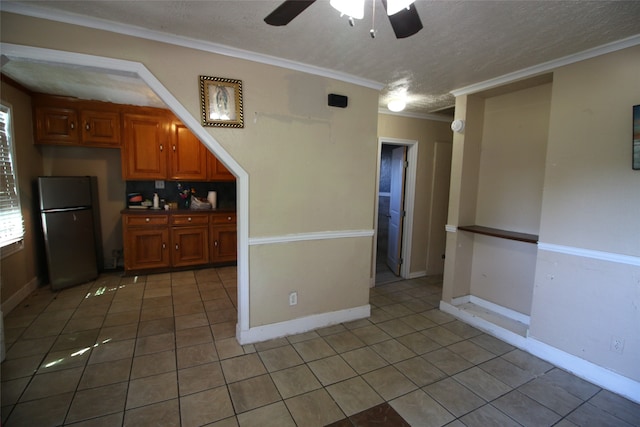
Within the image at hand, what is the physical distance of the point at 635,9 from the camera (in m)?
1.64

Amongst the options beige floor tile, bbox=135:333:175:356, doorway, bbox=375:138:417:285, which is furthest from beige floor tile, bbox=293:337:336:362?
doorway, bbox=375:138:417:285

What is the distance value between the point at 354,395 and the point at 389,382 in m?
0.31

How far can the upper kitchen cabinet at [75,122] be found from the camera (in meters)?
3.58

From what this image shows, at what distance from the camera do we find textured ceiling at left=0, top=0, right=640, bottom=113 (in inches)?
65.6

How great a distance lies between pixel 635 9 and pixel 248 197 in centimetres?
277

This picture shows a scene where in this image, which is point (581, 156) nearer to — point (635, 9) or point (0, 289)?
point (635, 9)

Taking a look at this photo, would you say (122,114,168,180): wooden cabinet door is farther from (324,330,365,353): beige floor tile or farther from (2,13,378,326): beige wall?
(324,330,365,353): beige floor tile

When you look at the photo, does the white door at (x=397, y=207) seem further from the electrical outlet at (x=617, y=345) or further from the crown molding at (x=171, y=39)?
the electrical outlet at (x=617, y=345)

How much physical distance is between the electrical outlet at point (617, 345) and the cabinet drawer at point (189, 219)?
4.60m

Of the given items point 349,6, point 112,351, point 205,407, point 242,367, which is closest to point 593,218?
point 349,6

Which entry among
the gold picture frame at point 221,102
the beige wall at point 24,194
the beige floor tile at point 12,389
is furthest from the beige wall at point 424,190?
the beige wall at point 24,194

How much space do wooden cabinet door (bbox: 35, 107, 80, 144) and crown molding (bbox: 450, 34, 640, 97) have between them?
15.5 ft

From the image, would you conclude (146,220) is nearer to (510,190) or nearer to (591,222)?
(510,190)

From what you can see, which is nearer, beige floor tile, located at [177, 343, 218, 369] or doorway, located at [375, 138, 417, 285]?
beige floor tile, located at [177, 343, 218, 369]
